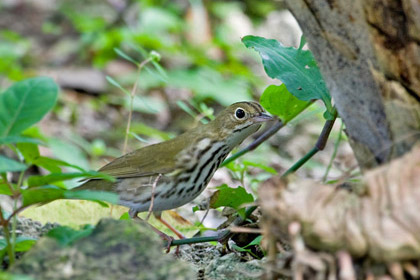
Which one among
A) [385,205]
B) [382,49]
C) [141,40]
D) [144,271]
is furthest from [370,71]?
[141,40]

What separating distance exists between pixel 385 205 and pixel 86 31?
7286 millimetres

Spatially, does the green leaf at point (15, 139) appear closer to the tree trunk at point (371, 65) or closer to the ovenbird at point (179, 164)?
the tree trunk at point (371, 65)

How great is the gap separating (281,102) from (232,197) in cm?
59

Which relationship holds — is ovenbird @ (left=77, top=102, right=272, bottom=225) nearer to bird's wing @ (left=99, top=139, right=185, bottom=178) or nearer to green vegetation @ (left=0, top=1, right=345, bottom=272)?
bird's wing @ (left=99, top=139, right=185, bottom=178)

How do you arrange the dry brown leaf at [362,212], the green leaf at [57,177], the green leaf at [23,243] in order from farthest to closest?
the green leaf at [23,243]
the green leaf at [57,177]
the dry brown leaf at [362,212]

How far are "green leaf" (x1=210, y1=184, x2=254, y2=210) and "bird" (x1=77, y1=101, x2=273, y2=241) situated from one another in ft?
2.23

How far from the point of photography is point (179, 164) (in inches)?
131

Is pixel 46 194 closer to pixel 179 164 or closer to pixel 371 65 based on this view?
pixel 371 65

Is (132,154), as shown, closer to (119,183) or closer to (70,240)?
(119,183)

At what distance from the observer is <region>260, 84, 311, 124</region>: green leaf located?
2.85 meters

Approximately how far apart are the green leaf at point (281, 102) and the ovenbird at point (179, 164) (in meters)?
0.38

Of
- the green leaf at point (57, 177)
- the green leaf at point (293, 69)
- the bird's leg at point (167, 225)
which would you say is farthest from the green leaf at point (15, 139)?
the bird's leg at point (167, 225)

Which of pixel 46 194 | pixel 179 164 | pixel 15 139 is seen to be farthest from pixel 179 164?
pixel 15 139

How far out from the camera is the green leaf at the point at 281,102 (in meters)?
2.85
